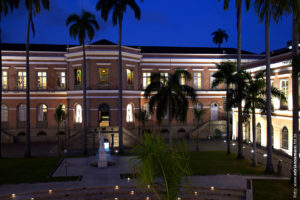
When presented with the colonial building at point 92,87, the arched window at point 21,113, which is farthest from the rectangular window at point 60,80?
the arched window at point 21,113

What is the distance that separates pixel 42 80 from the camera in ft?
110

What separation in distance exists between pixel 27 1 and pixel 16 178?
1479 centimetres

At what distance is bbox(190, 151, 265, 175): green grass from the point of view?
16919 mm

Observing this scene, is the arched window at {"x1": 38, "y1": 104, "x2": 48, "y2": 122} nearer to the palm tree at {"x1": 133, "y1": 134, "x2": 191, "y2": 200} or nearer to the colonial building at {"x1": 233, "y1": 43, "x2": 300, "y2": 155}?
the colonial building at {"x1": 233, "y1": 43, "x2": 300, "y2": 155}

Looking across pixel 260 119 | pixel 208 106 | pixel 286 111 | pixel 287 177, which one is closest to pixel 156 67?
pixel 208 106

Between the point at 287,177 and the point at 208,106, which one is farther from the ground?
the point at 208,106

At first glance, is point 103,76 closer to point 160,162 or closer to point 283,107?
point 283,107

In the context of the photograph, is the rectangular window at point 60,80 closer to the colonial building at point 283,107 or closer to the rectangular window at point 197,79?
the rectangular window at point 197,79

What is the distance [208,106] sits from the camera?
3584 cm

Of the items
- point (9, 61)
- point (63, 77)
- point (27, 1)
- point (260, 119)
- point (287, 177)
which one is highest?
point (27, 1)

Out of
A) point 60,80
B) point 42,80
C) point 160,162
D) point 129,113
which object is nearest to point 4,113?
point 42,80

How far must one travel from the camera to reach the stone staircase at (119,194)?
41.4 feet

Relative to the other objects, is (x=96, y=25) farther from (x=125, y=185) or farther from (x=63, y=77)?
(x=125, y=185)

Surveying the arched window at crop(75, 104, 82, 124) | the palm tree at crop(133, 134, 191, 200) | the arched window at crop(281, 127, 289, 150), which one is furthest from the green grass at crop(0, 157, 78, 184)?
the arched window at crop(281, 127, 289, 150)
